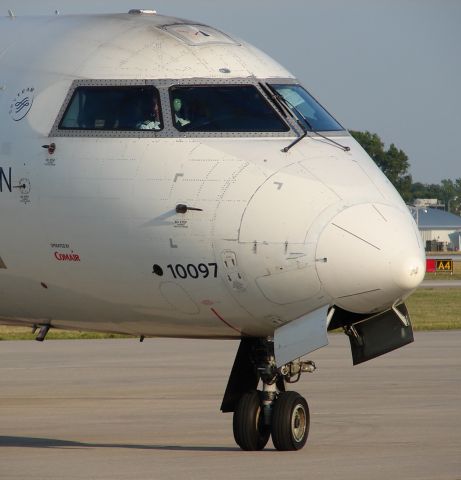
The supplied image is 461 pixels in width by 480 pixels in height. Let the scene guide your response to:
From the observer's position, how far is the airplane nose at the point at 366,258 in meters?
14.6

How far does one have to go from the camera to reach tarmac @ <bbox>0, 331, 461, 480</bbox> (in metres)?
15.7

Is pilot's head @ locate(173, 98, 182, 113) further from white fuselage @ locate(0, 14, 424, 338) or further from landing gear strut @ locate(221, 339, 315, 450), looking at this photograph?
landing gear strut @ locate(221, 339, 315, 450)

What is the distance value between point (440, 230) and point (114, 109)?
179 m

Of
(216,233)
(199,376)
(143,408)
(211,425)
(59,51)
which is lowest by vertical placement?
(199,376)

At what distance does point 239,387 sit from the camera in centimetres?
1712

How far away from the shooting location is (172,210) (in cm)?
1522

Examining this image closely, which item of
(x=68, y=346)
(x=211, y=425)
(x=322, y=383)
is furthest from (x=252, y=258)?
(x=68, y=346)

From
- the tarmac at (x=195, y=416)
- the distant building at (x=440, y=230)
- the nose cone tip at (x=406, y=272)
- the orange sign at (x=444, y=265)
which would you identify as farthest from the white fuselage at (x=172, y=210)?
the distant building at (x=440, y=230)

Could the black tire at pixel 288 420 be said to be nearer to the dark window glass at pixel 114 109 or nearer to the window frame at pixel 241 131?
the window frame at pixel 241 131

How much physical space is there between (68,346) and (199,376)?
9343mm

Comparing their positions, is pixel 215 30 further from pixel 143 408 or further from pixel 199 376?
pixel 199 376

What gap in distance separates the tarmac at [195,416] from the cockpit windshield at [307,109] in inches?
144

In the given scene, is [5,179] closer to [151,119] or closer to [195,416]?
[151,119]

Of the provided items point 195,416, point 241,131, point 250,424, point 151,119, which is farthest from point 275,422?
point 195,416
